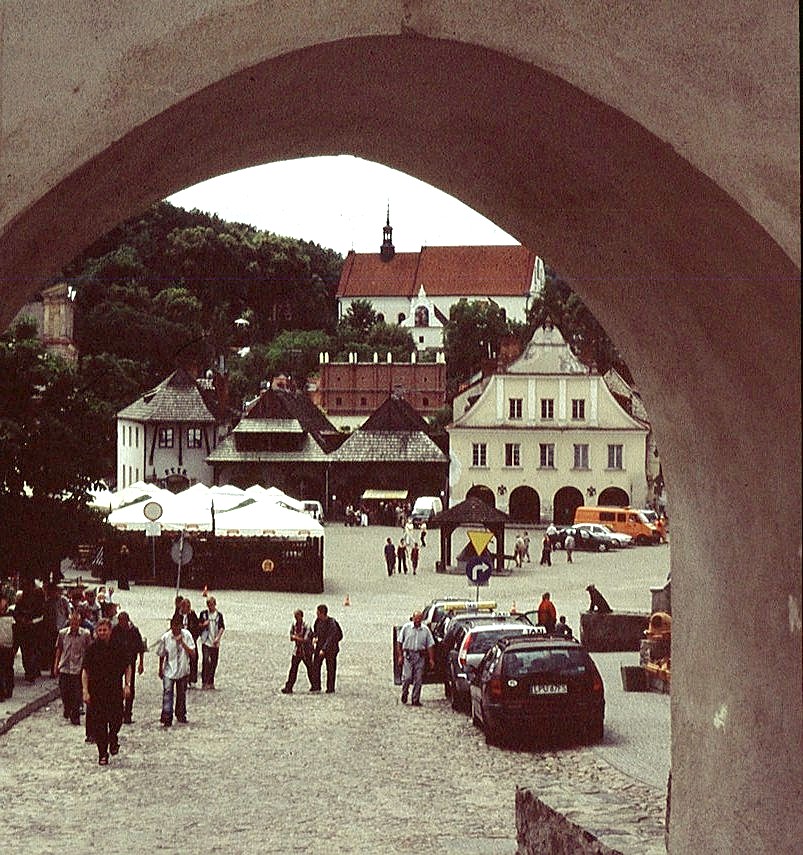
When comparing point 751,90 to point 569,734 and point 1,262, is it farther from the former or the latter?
point 569,734

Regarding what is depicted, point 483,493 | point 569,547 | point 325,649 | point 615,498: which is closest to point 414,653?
point 325,649

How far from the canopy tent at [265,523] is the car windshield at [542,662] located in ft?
77.3

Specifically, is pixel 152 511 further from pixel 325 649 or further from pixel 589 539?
pixel 589 539

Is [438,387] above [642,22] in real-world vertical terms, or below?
above

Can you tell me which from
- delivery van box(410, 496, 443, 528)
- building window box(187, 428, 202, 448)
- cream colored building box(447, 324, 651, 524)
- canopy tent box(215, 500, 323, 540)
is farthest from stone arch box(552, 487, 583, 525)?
canopy tent box(215, 500, 323, 540)

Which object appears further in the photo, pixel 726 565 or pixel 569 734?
pixel 569 734

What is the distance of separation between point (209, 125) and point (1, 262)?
96cm

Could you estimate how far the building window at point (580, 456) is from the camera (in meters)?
84.9

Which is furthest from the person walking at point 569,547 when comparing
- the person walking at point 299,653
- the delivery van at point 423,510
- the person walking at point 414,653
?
the person walking at point 414,653

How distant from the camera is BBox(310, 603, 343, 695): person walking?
82.4ft

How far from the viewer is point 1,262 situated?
5543 millimetres

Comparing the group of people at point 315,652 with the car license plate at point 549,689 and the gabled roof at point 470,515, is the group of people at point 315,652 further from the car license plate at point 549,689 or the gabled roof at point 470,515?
the gabled roof at point 470,515

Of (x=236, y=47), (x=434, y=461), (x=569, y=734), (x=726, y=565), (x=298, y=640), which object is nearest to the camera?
(x=236, y=47)

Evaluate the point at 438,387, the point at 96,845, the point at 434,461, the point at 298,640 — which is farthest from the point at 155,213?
the point at 96,845
